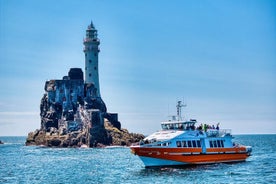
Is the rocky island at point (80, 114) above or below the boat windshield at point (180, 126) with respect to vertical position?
above

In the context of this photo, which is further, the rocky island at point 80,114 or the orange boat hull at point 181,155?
the rocky island at point 80,114

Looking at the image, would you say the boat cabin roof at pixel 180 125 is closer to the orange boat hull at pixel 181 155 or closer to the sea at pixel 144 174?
the orange boat hull at pixel 181 155

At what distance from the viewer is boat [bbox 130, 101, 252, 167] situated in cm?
5288

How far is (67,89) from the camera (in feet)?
420

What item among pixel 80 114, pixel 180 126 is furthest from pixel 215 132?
pixel 80 114

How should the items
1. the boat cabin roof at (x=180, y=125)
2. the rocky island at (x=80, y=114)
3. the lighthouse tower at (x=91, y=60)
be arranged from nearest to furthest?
the boat cabin roof at (x=180, y=125) → the rocky island at (x=80, y=114) → the lighthouse tower at (x=91, y=60)

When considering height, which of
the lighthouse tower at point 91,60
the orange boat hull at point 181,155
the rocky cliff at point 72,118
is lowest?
the orange boat hull at point 181,155

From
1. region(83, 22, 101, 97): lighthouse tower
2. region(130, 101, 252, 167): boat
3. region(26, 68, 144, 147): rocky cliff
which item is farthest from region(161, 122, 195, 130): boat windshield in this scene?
region(83, 22, 101, 97): lighthouse tower

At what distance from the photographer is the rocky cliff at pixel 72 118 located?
115188 mm

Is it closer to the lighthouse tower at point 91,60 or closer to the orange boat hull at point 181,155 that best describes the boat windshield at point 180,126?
the orange boat hull at point 181,155

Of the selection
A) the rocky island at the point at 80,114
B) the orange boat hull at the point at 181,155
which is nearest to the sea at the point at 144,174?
the orange boat hull at the point at 181,155

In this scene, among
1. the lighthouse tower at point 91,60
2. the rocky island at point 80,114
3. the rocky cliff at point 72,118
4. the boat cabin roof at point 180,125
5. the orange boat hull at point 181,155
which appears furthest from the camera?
the lighthouse tower at point 91,60

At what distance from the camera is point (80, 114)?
121 m

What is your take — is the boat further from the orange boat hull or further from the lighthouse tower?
the lighthouse tower
